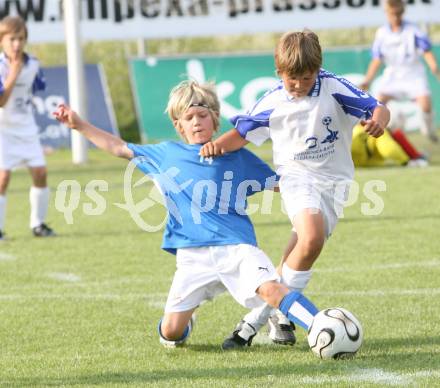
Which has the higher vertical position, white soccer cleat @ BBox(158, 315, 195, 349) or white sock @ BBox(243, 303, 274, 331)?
white sock @ BBox(243, 303, 274, 331)

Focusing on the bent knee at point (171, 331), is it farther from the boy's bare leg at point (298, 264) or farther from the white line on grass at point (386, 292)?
the white line on grass at point (386, 292)

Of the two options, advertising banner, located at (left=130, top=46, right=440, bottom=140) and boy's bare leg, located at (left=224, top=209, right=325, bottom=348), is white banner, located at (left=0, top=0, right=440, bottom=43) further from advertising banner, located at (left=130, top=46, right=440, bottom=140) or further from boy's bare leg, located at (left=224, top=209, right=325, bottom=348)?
boy's bare leg, located at (left=224, top=209, right=325, bottom=348)

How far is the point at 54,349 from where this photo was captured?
19.7 feet

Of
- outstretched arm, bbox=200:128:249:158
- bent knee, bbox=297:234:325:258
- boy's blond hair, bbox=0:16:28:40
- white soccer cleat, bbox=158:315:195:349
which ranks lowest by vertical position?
white soccer cleat, bbox=158:315:195:349

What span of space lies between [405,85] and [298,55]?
1038 cm

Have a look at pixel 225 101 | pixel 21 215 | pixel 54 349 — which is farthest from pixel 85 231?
pixel 225 101

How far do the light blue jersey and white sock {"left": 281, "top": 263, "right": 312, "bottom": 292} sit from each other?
0.25m

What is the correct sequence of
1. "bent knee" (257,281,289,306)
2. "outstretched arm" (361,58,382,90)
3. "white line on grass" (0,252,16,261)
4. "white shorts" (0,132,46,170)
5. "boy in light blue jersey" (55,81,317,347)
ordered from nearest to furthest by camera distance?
"bent knee" (257,281,289,306) → "boy in light blue jersey" (55,81,317,347) → "white line on grass" (0,252,16,261) → "white shorts" (0,132,46,170) → "outstretched arm" (361,58,382,90)

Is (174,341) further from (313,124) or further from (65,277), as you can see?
(65,277)

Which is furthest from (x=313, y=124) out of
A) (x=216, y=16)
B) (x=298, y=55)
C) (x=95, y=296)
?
(x=216, y=16)

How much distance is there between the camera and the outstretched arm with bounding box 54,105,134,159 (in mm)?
5938

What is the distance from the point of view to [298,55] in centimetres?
566

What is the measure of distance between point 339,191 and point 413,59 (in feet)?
32.6

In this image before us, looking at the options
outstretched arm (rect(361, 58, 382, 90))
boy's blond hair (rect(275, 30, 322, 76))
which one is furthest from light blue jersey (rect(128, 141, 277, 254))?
outstretched arm (rect(361, 58, 382, 90))
